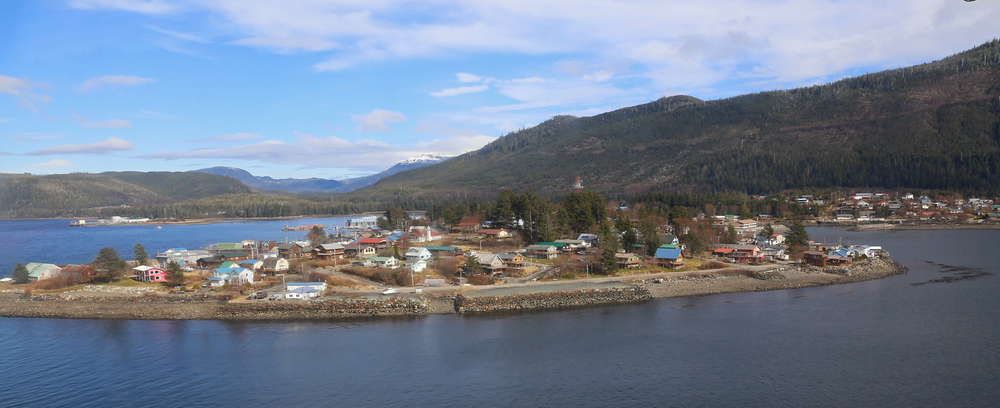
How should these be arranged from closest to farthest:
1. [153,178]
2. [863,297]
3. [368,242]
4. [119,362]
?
[119,362], [863,297], [368,242], [153,178]

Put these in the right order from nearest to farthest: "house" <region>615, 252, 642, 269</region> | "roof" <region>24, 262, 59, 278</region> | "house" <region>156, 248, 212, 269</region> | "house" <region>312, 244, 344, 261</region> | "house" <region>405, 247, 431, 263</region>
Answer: "roof" <region>24, 262, 59, 278</region> → "house" <region>615, 252, 642, 269</region> → "house" <region>405, 247, 431, 263</region> → "house" <region>156, 248, 212, 269</region> → "house" <region>312, 244, 344, 261</region>

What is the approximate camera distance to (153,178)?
468ft

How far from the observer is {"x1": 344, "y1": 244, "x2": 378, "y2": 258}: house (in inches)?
1201

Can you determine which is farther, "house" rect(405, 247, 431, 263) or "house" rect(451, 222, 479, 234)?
"house" rect(451, 222, 479, 234)

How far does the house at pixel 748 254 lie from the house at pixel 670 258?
409 centimetres

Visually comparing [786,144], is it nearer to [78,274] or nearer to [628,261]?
[628,261]

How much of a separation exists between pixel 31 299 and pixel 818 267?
114 ft

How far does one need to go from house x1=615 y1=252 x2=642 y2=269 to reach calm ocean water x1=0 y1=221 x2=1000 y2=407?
6.37m

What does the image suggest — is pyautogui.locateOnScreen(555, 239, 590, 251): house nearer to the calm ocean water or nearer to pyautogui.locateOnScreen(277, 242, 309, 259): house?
the calm ocean water

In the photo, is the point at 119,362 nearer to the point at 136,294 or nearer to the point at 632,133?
the point at 136,294

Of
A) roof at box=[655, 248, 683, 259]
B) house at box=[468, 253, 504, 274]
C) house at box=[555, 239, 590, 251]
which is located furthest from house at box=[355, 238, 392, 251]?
roof at box=[655, 248, 683, 259]

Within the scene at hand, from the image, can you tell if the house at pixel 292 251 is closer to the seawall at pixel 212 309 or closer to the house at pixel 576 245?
the seawall at pixel 212 309

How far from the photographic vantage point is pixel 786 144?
88875 millimetres

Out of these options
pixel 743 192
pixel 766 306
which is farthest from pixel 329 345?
pixel 743 192
